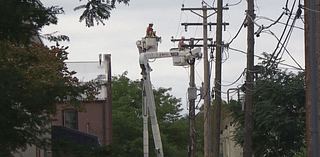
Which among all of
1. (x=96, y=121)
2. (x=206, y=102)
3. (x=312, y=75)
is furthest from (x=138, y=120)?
(x=312, y=75)

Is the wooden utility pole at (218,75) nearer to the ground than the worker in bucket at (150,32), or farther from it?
nearer to the ground

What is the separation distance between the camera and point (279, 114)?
26.6 metres

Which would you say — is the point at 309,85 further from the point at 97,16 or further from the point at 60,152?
the point at 60,152

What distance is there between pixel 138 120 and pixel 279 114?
975 inches

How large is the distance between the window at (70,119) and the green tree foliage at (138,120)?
6.23 m

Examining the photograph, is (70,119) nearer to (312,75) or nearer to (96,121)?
(96,121)

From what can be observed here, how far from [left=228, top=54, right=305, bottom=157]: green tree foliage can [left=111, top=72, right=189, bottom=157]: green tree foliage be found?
66.1ft

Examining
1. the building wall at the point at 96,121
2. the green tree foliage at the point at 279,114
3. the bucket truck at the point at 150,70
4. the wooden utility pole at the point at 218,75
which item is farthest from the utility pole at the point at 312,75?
the building wall at the point at 96,121

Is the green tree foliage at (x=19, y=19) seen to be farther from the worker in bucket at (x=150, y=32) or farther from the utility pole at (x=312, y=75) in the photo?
the worker in bucket at (x=150, y=32)

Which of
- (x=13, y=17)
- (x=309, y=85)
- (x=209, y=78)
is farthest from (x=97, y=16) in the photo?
(x=209, y=78)

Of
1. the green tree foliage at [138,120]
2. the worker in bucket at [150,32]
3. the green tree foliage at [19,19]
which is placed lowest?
the green tree foliage at [138,120]

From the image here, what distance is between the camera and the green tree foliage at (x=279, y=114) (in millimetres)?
26442

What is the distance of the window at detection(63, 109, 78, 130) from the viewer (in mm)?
41531

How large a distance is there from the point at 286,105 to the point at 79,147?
66.8ft
